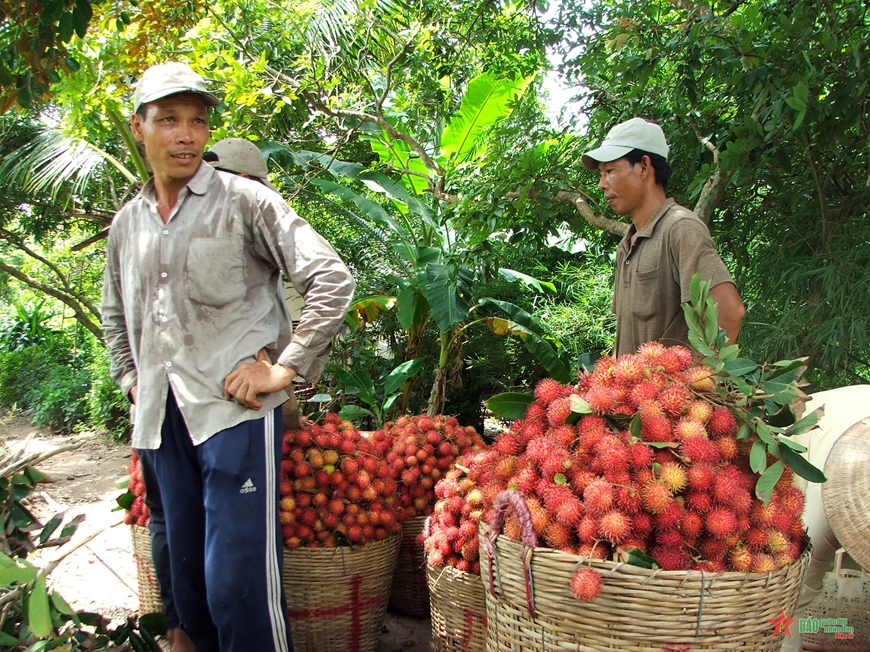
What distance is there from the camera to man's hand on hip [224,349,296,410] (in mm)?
1837

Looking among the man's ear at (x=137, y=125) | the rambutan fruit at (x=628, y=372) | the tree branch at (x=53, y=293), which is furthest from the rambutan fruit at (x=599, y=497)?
the tree branch at (x=53, y=293)

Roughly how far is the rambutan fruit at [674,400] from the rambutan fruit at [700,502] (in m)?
0.20

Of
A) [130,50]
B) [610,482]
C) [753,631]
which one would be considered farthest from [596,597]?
[130,50]

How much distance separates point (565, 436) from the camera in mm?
1771

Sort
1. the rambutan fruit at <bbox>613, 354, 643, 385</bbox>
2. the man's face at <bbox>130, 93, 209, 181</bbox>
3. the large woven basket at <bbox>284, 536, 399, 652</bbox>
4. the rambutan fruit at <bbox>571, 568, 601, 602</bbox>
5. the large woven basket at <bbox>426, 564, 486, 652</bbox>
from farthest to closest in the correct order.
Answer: the large woven basket at <bbox>284, 536, 399, 652</bbox> < the large woven basket at <bbox>426, 564, 486, 652</bbox> < the man's face at <bbox>130, 93, 209, 181</bbox> < the rambutan fruit at <bbox>613, 354, 643, 385</bbox> < the rambutan fruit at <bbox>571, 568, 601, 602</bbox>

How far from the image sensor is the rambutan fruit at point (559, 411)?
182 cm

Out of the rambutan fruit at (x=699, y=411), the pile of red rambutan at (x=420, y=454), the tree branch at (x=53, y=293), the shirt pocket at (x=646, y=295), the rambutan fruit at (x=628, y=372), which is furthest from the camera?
the tree branch at (x=53, y=293)

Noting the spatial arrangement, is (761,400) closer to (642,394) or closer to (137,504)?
(642,394)

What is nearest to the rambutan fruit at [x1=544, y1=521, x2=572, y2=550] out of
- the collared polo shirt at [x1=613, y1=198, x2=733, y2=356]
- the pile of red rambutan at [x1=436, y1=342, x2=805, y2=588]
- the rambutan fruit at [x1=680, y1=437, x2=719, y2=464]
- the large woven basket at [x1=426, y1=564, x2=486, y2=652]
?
the pile of red rambutan at [x1=436, y1=342, x2=805, y2=588]

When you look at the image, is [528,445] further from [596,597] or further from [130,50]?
[130,50]

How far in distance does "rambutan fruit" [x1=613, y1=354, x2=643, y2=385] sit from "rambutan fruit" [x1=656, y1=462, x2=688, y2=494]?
258 millimetres

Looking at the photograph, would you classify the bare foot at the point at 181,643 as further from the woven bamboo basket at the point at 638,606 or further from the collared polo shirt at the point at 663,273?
the collared polo shirt at the point at 663,273

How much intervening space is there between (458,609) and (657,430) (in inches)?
39.3

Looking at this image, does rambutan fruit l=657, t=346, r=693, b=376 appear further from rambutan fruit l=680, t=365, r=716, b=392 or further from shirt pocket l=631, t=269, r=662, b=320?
shirt pocket l=631, t=269, r=662, b=320
